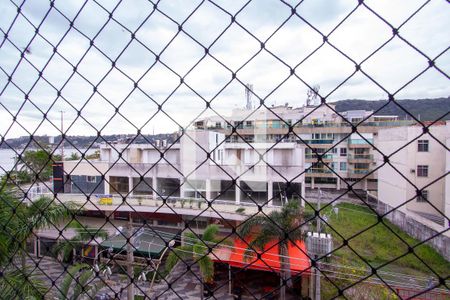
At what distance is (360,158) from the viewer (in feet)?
33.5

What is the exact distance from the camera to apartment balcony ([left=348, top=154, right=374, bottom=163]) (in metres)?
10.1

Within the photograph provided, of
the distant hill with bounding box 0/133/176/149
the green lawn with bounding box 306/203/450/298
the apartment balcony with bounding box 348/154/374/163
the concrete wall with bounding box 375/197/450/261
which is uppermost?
the distant hill with bounding box 0/133/176/149

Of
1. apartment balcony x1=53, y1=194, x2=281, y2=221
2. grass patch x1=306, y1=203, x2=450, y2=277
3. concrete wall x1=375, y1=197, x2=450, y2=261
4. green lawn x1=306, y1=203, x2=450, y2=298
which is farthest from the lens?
apartment balcony x1=53, y1=194, x2=281, y2=221

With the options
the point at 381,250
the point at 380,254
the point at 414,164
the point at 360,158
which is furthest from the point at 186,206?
the point at 360,158

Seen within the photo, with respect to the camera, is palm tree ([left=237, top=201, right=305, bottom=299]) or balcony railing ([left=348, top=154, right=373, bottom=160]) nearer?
palm tree ([left=237, top=201, right=305, bottom=299])

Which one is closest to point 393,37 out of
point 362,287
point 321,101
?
point 321,101

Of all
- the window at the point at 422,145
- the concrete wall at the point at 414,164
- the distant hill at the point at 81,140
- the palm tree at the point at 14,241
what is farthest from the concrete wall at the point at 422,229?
the palm tree at the point at 14,241

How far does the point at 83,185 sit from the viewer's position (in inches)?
274

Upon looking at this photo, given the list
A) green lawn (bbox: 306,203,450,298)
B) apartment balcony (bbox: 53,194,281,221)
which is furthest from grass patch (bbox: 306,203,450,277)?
apartment balcony (bbox: 53,194,281,221)

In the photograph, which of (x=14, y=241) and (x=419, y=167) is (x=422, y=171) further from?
(x=14, y=241)

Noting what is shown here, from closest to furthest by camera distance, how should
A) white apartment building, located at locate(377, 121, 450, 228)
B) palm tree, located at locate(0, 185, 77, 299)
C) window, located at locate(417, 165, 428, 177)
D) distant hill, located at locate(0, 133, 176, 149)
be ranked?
distant hill, located at locate(0, 133, 176, 149), palm tree, located at locate(0, 185, 77, 299), white apartment building, located at locate(377, 121, 450, 228), window, located at locate(417, 165, 428, 177)

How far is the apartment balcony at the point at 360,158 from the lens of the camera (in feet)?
33.2

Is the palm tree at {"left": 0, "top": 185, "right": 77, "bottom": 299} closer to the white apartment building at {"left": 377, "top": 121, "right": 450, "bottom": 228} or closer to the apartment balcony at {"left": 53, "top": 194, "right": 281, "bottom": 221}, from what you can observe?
the apartment balcony at {"left": 53, "top": 194, "right": 281, "bottom": 221}

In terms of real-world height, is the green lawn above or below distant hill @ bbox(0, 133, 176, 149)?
below
